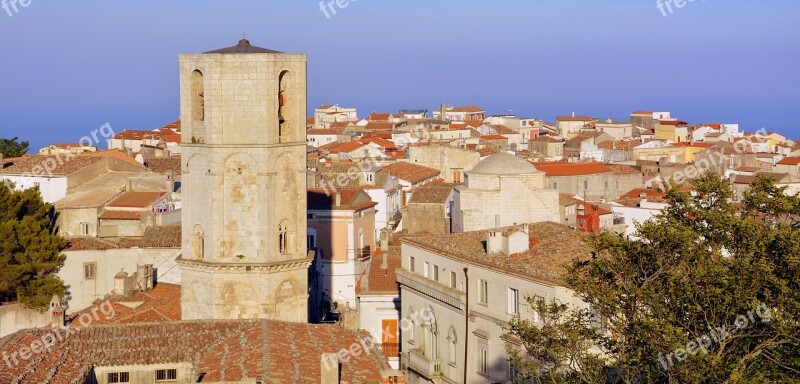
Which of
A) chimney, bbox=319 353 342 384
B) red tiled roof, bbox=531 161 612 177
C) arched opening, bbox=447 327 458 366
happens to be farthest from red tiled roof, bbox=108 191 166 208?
chimney, bbox=319 353 342 384

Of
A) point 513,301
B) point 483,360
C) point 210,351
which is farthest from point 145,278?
point 210,351

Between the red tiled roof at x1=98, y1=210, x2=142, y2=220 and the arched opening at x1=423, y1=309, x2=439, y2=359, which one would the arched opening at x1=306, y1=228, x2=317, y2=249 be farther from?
the arched opening at x1=423, y1=309, x2=439, y2=359

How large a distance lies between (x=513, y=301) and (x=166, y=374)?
31.7ft

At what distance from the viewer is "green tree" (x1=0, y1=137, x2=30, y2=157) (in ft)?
277

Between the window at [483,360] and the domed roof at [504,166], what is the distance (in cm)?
1525

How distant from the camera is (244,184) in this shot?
41.4m

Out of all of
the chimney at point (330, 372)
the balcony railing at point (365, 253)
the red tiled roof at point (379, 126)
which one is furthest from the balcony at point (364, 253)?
the red tiled roof at point (379, 126)

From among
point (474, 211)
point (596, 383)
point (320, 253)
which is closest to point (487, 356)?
point (596, 383)

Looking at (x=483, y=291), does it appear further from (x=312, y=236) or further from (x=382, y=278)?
(x=312, y=236)

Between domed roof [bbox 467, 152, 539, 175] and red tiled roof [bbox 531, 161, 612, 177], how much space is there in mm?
22383

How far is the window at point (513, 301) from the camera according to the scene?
34.9 metres

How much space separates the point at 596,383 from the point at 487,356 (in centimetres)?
A: 1137

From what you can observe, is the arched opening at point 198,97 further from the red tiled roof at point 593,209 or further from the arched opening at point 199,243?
the red tiled roof at point 593,209

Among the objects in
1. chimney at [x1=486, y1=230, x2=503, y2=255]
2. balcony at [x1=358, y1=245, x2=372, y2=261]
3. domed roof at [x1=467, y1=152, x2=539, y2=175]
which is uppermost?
domed roof at [x1=467, y1=152, x2=539, y2=175]
